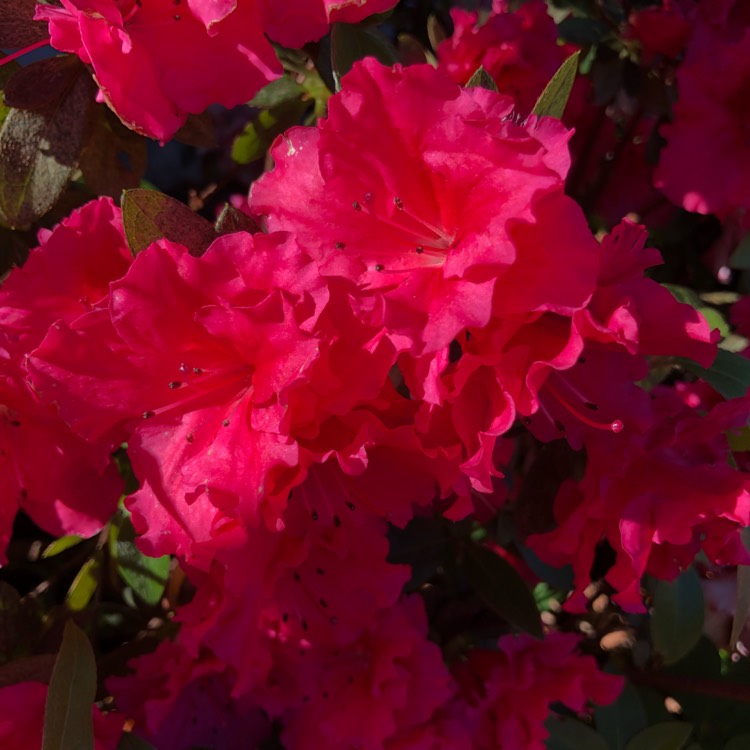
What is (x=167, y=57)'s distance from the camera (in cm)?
65

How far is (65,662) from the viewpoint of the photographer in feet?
2.33

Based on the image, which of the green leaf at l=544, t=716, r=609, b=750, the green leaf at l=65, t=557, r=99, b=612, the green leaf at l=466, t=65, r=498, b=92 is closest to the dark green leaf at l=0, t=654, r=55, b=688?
the green leaf at l=65, t=557, r=99, b=612

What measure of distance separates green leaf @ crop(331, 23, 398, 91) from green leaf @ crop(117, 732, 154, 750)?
0.57m

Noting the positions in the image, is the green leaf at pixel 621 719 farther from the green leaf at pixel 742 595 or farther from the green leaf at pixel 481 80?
the green leaf at pixel 481 80

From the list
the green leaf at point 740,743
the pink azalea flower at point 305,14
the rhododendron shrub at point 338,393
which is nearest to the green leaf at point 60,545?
the rhododendron shrub at point 338,393

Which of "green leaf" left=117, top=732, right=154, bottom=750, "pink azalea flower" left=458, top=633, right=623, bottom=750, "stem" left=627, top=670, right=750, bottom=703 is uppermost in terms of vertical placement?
"green leaf" left=117, top=732, right=154, bottom=750

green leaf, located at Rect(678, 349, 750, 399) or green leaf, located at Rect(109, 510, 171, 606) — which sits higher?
green leaf, located at Rect(678, 349, 750, 399)

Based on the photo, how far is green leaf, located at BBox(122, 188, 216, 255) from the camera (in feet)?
2.02

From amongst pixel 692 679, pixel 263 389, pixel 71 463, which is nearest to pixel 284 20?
pixel 263 389

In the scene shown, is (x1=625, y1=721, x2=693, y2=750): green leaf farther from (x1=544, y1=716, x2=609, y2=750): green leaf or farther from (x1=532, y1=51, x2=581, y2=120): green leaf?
(x1=532, y1=51, x2=581, y2=120): green leaf

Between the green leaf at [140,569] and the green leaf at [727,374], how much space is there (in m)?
0.55

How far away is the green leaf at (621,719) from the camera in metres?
0.96

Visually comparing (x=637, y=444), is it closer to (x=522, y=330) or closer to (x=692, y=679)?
(x=522, y=330)

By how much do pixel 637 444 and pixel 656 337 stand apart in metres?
0.09
